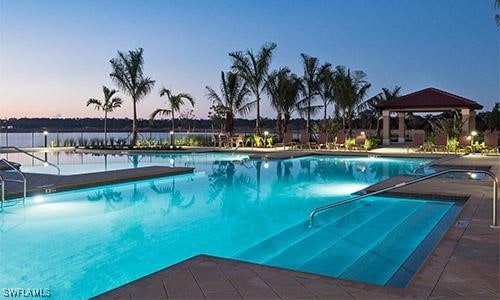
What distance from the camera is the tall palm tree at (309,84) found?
26203 millimetres

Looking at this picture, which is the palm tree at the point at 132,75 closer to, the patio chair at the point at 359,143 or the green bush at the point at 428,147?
the patio chair at the point at 359,143

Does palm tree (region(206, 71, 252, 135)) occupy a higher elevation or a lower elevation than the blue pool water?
higher

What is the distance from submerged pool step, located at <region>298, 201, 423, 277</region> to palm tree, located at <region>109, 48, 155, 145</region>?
17.0 m

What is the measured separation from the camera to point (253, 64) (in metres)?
24.3

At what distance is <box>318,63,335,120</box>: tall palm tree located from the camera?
87.0 feet

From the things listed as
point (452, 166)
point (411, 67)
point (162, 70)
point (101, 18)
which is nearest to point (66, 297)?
point (452, 166)

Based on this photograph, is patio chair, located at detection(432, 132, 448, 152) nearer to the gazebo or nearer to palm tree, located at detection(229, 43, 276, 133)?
the gazebo

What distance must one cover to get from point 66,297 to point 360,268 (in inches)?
120

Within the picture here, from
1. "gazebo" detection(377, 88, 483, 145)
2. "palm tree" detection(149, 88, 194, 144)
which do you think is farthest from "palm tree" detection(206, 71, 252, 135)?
"gazebo" detection(377, 88, 483, 145)

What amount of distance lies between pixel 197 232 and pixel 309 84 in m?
20.7

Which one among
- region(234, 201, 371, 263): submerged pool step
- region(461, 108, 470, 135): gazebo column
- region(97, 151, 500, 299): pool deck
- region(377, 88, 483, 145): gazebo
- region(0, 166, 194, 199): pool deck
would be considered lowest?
region(234, 201, 371, 263): submerged pool step

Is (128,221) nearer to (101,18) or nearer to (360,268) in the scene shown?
(360,268)

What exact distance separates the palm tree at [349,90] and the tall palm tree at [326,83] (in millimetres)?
435

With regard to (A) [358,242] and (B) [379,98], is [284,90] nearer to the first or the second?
(B) [379,98]
